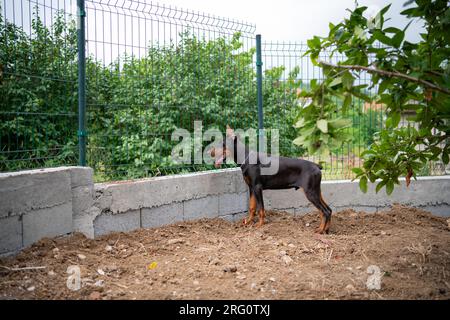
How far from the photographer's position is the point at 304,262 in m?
4.74

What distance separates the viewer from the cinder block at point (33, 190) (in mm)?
4414

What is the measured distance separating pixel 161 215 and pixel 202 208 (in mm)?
Result: 827

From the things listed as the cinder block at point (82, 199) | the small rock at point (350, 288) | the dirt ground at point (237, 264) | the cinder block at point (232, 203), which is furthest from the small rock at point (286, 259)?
the cinder block at point (82, 199)

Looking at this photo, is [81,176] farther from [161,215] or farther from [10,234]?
[161,215]

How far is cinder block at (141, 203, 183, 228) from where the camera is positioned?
5.97 metres

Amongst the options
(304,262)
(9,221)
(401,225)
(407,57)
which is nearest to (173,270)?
(304,262)

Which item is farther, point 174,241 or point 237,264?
point 174,241

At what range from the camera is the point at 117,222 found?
18.5 ft

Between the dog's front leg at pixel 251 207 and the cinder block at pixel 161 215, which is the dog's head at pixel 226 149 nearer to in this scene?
the dog's front leg at pixel 251 207

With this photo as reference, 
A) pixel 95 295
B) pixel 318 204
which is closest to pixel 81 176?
pixel 95 295

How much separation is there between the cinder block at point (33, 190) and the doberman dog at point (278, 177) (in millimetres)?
2386

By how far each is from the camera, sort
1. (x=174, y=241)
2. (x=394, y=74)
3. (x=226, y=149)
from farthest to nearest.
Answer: (x=226, y=149), (x=174, y=241), (x=394, y=74)

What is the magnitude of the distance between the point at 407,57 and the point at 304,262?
2549 millimetres
